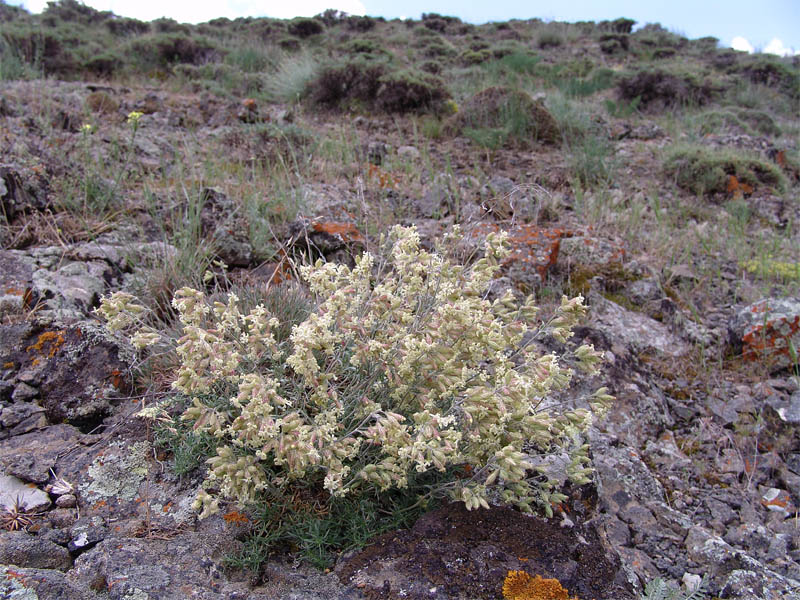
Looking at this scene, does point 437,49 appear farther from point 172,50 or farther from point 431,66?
point 172,50

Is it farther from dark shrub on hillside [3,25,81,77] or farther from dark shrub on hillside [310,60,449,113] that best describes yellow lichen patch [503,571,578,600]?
dark shrub on hillside [3,25,81,77]

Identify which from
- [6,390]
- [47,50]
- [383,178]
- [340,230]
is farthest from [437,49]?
[6,390]

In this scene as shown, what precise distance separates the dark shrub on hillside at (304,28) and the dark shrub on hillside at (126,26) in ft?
14.2

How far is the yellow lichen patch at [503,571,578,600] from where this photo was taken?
1.71 m

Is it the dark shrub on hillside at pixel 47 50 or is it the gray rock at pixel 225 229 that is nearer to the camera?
the gray rock at pixel 225 229

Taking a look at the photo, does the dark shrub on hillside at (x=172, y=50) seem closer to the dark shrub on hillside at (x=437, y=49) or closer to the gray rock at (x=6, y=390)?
the dark shrub on hillside at (x=437, y=49)

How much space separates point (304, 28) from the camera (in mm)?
18703

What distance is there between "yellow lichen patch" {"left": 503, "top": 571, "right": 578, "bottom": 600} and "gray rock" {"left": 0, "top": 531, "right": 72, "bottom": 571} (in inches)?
53.5

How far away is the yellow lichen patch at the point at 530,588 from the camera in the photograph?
1706mm

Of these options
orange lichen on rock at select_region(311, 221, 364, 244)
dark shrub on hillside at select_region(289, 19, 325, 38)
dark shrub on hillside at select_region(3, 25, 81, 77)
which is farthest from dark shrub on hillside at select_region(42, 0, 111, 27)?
orange lichen on rock at select_region(311, 221, 364, 244)

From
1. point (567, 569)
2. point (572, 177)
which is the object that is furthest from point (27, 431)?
point (572, 177)

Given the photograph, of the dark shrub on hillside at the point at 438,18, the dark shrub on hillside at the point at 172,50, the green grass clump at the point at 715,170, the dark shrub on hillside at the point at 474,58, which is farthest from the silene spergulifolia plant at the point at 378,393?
the dark shrub on hillside at the point at 438,18

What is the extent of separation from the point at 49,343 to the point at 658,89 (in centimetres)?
1165

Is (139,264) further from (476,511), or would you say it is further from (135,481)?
(476,511)
